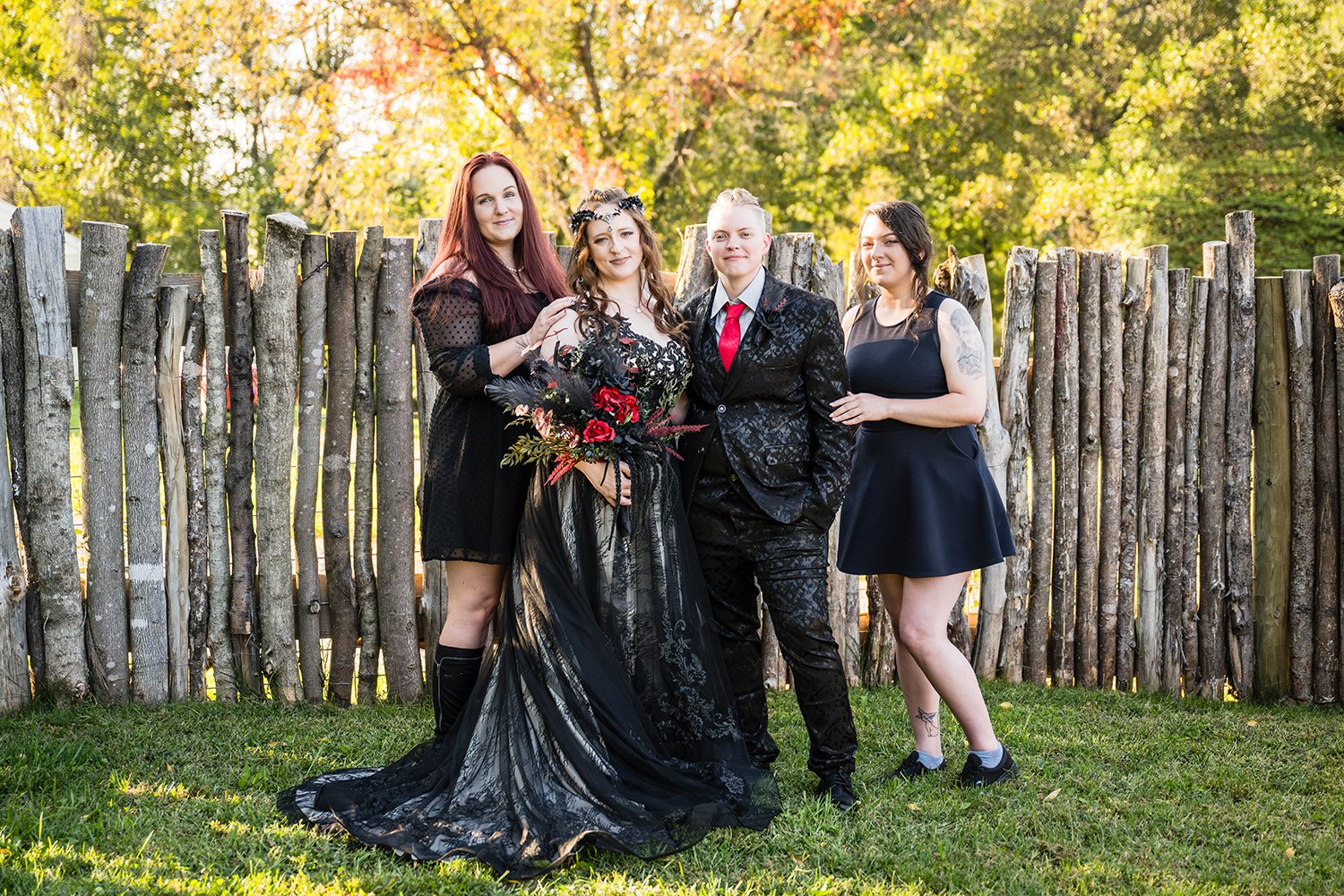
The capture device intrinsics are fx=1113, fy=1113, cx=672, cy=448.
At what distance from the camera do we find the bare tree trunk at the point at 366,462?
489 cm

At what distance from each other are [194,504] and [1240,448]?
15.7 ft

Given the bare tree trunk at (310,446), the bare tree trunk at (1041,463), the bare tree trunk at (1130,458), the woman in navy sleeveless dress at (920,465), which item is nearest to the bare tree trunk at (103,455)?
the bare tree trunk at (310,446)

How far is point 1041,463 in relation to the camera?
17.5 ft

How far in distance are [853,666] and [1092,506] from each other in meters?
1.38

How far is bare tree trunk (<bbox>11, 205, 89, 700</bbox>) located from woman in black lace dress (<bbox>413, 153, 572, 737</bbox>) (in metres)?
1.70

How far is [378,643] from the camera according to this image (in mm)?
5039

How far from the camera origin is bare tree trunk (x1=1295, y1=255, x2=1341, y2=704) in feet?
16.8

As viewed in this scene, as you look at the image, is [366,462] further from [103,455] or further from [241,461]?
[103,455]

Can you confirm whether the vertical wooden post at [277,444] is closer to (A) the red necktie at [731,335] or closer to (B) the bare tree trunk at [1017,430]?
(A) the red necktie at [731,335]

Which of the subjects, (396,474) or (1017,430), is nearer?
(396,474)

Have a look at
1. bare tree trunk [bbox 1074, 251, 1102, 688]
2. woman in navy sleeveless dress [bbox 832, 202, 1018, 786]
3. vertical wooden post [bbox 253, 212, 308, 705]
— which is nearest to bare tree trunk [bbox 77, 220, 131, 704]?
vertical wooden post [bbox 253, 212, 308, 705]

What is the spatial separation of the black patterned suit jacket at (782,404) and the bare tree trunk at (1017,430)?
1.69 m

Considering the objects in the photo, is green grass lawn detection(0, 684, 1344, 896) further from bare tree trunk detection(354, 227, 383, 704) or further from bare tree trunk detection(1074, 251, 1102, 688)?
bare tree trunk detection(1074, 251, 1102, 688)

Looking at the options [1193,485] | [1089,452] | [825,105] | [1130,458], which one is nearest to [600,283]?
[1089,452]
